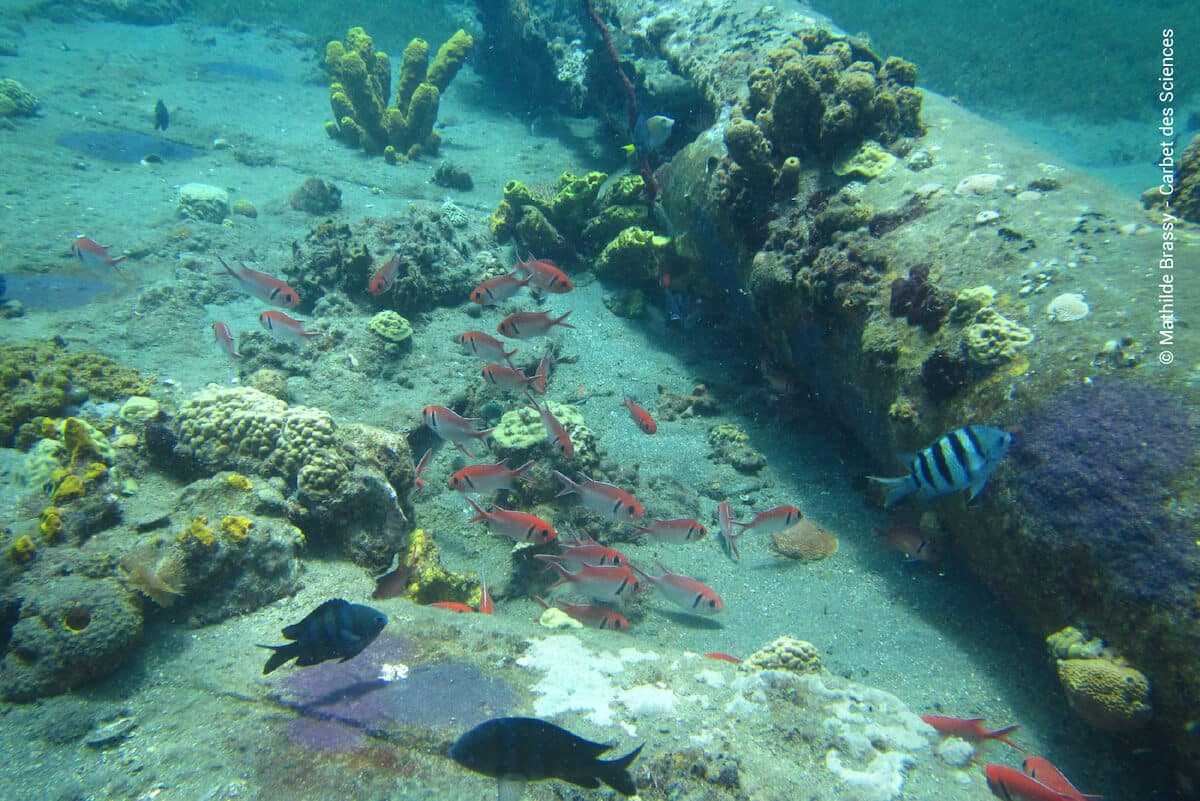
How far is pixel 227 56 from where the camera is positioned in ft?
60.6

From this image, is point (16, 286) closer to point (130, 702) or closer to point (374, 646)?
point (130, 702)

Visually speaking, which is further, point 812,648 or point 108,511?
point 812,648

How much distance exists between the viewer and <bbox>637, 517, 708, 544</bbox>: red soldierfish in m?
4.50

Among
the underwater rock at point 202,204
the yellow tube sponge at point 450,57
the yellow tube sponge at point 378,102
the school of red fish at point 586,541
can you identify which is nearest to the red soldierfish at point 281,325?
the school of red fish at point 586,541

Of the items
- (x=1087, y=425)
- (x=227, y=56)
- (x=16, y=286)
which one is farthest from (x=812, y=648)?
(x=227, y=56)

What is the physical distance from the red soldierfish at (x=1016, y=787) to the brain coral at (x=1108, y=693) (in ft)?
2.29

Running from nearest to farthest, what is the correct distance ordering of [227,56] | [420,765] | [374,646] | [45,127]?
[420,765] → [374,646] → [45,127] → [227,56]

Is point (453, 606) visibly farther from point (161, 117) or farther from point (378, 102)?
point (161, 117)

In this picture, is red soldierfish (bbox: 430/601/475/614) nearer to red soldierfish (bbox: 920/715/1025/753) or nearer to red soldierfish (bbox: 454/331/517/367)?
red soldierfish (bbox: 454/331/517/367)

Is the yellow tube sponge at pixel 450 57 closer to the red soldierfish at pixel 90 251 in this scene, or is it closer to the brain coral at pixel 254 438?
the red soldierfish at pixel 90 251

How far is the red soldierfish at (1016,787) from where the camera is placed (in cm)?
246

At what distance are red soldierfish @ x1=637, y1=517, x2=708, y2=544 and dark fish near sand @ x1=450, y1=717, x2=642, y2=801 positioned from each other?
242cm

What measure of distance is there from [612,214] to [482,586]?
6.70 m

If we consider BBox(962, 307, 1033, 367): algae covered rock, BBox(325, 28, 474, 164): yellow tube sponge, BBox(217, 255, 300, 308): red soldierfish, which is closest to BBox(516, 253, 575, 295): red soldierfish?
BBox(217, 255, 300, 308): red soldierfish
